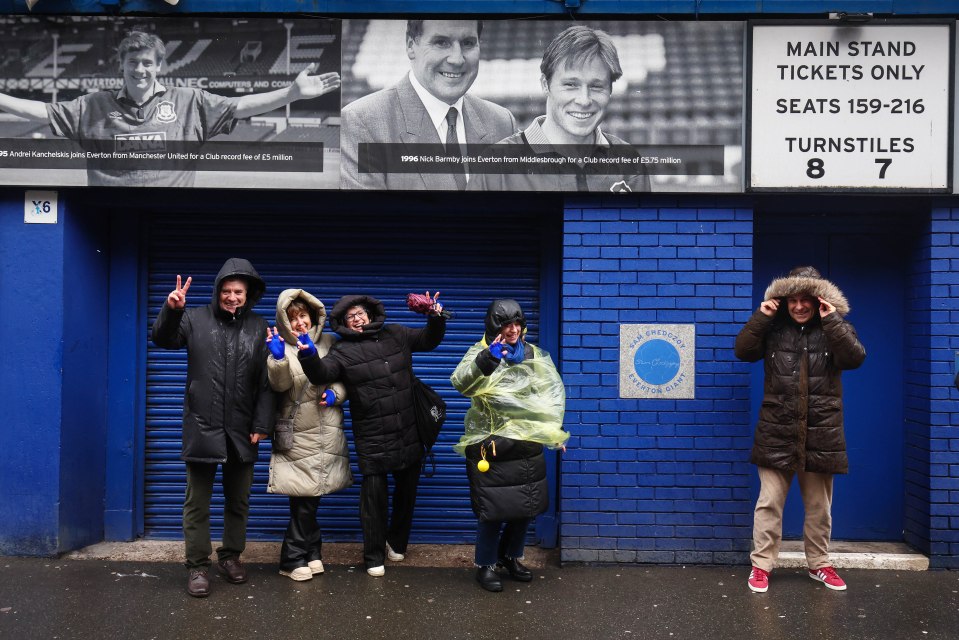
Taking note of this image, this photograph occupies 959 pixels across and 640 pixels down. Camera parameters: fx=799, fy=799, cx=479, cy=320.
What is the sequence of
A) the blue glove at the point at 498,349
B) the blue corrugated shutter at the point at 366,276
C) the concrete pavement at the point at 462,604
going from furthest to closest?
the blue corrugated shutter at the point at 366,276 → the blue glove at the point at 498,349 → the concrete pavement at the point at 462,604

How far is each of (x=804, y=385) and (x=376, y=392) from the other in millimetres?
2610

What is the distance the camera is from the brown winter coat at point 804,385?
476 centimetres

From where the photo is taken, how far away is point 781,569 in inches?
211

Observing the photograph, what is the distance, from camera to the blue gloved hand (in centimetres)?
464

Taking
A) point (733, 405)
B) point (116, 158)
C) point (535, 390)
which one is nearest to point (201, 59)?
point (116, 158)

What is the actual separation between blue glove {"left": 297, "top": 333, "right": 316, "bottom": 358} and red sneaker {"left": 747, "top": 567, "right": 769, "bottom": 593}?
3.02m

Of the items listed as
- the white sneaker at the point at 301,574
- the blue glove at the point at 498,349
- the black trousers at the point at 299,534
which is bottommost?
the white sneaker at the point at 301,574

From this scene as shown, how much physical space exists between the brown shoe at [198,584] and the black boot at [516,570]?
70.7 inches

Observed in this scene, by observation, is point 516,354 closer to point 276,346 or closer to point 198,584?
point 276,346

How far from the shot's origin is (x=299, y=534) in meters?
5.07

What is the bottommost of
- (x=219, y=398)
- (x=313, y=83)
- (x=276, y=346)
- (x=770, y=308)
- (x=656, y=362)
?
(x=219, y=398)

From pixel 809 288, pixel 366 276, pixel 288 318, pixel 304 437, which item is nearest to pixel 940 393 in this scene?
pixel 809 288

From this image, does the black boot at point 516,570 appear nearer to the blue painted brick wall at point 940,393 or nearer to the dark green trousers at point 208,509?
the dark green trousers at point 208,509

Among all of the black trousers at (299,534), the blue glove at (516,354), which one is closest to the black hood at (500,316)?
the blue glove at (516,354)
